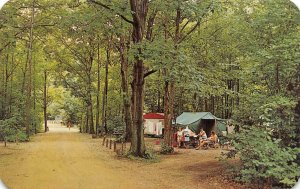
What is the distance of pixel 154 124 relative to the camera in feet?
70.2

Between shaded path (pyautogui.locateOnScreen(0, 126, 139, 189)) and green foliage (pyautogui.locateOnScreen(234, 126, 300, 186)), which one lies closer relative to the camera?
green foliage (pyautogui.locateOnScreen(234, 126, 300, 186))

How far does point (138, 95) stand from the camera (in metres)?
10.5

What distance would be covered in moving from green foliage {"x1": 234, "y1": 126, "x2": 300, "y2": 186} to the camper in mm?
14981

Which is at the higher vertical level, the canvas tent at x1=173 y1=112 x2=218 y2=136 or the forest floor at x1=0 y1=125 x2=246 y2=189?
the canvas tent at x1=173 y1=112 x2=218 y2=136

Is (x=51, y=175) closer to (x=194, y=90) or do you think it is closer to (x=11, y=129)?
(x=11, y=129)

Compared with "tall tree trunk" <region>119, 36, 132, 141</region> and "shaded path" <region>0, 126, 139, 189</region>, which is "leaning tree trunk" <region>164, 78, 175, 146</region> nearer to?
"tall tree trunk" <region>119, 36, 132, 141</region>

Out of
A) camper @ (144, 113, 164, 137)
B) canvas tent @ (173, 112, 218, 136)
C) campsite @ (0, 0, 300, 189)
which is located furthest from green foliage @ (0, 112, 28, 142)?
camper @ (144, 113, 164, 137)

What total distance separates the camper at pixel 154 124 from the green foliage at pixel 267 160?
15.0 m

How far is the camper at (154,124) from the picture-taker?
829 inches

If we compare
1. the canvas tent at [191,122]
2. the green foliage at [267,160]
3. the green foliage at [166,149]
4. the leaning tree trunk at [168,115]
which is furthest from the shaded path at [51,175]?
the canvas tent at [191,122]

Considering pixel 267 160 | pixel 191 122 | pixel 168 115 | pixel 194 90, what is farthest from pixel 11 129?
pixel 191 122

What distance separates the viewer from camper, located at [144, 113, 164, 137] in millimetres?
21047

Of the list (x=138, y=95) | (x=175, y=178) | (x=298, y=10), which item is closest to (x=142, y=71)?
(x=138, y=95)

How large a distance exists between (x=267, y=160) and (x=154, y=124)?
53.2 feet
